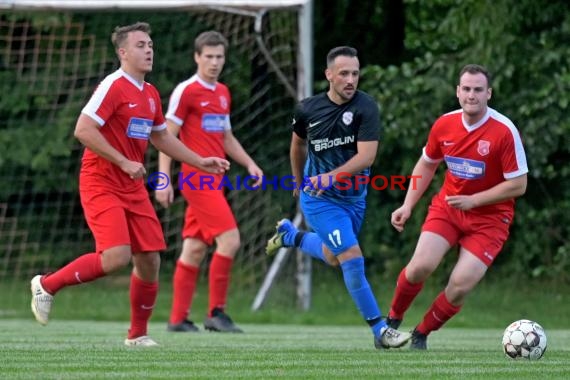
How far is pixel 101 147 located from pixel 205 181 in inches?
113

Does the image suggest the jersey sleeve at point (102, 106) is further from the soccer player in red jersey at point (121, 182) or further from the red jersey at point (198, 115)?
the red jersey at point (198, 115)

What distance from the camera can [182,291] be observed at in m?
10.7

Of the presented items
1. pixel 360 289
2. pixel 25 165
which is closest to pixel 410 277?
pixel 360 289

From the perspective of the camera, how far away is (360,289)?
26.1ft

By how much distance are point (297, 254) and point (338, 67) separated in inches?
234

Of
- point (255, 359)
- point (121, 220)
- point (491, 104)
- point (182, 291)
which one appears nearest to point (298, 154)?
point (121, 220)

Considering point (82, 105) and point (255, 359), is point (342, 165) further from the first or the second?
point (82, 105)

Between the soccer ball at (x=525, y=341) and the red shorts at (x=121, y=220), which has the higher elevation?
the red shorts at (x=121, y=220)

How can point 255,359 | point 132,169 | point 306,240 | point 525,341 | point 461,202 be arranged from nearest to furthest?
point 255,359 < point 525,341 < point 132,169 < point 461,202 < point 306,240

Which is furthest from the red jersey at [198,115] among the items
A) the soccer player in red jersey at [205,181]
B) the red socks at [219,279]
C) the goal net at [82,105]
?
the goal net at [82,105]

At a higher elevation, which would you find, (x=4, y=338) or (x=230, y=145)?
(x=230, y=145)

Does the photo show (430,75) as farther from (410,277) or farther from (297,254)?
(410,277)

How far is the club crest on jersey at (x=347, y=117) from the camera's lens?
26.5 feet

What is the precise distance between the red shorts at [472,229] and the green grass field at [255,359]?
67 cm
